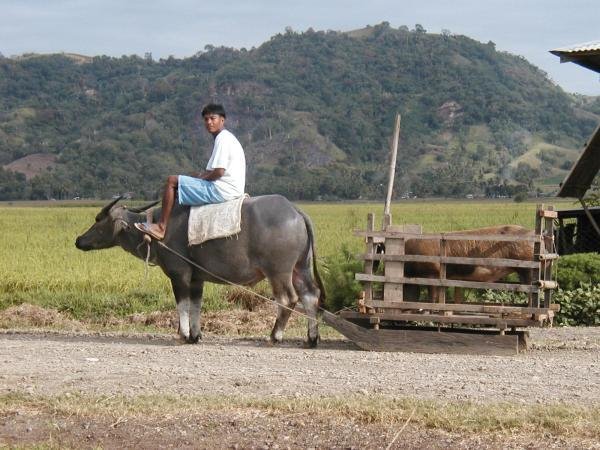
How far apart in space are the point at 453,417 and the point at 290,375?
6.82 feet

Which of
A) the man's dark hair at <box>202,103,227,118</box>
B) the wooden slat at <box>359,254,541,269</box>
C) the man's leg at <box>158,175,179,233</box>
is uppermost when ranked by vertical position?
the man's dark hair at <box>202,103,227,118</box>

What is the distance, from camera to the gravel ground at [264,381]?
22.1 ft

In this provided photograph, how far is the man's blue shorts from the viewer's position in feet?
35.4

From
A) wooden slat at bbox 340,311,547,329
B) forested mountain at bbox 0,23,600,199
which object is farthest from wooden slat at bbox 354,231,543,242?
forested mountain at bbox 0,23,600,199

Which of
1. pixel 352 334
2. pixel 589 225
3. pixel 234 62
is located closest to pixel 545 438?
pixel 352 334

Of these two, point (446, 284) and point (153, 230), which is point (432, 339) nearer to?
point (446, 284)

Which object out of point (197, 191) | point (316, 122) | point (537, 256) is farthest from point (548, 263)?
point (316, 122)

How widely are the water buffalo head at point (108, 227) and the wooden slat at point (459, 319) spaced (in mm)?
2936

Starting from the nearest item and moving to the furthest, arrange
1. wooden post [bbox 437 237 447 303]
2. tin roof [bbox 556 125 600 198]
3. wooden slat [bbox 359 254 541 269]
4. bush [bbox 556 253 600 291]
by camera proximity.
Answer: wooden slat [bbox 359 254 541 269] → wooden post [bbox 437 237 447 303] → bush [bbox 556 253 600 291] → tin roof [bbox 556 125 600 198]

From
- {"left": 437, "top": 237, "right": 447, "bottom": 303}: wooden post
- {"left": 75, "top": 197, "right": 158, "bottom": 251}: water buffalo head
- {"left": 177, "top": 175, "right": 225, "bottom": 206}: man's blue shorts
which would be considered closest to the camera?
{"left": 437, "top": 237, "right": 447, "bottom": 303}: wooden post

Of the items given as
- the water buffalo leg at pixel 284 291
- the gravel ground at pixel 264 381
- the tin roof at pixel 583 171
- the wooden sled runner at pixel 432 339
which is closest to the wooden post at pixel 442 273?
the wooden sled runner at pixel 432 339

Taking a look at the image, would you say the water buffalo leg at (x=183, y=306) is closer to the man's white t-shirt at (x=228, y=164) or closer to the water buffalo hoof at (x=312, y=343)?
the man's white t-shirt at (x=228, y=164)

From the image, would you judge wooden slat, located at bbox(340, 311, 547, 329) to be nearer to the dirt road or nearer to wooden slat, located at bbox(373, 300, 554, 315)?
wooden slat, located at bbox(373, 300, 554, 315)

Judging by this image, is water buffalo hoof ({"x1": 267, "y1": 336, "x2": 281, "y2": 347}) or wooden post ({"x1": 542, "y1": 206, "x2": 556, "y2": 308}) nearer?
wooden post ({"x1": 542, "y1": 206, "x2": 556, "y2": 308})
